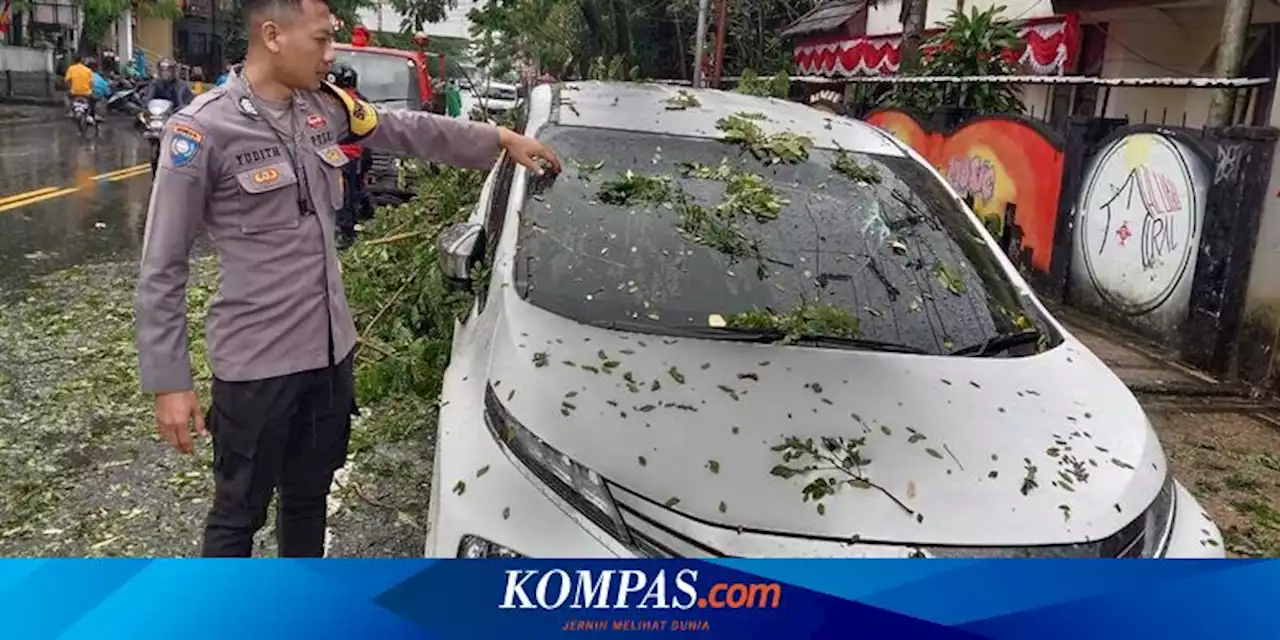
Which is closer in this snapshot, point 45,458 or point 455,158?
point 455,158

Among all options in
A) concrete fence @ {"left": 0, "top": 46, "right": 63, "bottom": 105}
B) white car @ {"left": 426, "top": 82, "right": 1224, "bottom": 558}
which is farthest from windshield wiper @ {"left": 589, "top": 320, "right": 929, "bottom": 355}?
concrete fence @ {"left": 0, "top": 46, "right": 63, "bottom": 105}

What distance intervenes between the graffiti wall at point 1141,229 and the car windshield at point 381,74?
7.98m

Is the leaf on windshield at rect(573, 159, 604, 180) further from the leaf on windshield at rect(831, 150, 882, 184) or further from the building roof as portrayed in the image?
the building roof

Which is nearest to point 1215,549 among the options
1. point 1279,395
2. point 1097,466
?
point 1097,466

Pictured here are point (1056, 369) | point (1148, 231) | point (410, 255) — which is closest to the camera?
point (1056, 369)

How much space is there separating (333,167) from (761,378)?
126 cm

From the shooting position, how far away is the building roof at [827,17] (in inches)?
829

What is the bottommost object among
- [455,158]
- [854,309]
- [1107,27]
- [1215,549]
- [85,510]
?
[85,510]

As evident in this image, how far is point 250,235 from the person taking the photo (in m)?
2.65

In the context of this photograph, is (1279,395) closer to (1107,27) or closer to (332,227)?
(332,227)

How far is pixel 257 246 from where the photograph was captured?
2.67 meters

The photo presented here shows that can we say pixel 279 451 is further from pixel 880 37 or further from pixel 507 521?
pixel 880 37

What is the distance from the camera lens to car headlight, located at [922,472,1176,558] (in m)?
2.39

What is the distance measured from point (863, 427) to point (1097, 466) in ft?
1.99
